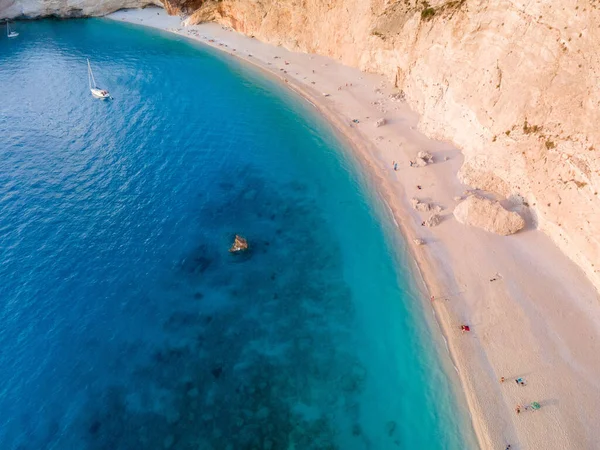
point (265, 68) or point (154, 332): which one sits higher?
point (265, 68)

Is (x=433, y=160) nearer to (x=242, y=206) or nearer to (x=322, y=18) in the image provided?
(x=242, y=206)

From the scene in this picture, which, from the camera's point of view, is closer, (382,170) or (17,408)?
(17,408)

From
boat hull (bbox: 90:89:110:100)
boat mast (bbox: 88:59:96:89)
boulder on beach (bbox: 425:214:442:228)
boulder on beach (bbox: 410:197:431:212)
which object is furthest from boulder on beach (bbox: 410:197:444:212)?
boat mast (bbox: 88:59:96:89)

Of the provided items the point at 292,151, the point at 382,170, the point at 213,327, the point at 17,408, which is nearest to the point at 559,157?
the point at 382,170

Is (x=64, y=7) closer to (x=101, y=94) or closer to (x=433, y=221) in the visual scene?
(x=101, y=94)

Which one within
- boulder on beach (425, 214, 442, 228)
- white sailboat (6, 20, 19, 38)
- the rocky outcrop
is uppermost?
boulder on beach (425, 214, 442, 228)

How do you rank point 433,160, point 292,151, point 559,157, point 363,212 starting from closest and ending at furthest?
point 559,157, point 363,212, point 433,160, point 292,151

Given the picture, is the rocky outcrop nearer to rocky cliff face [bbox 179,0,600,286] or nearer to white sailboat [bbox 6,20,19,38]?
white sailboat [bbox 6,20,19,38]
